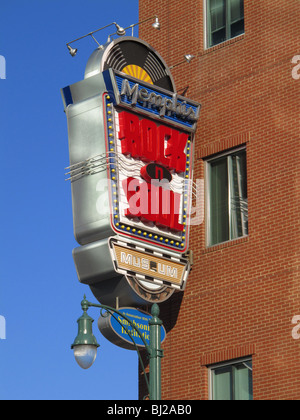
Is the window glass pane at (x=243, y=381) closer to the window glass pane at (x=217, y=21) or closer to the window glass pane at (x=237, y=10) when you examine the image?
the window glass pane at (x=217, y=21)

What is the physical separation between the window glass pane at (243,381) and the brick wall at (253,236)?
31cm

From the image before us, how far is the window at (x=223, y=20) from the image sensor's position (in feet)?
86.4

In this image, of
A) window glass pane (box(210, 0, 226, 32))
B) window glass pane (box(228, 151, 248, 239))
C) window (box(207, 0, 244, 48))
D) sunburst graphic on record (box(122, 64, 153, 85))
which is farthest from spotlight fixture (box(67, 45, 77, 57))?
window glass pane (box(228, 151, 248, 239))

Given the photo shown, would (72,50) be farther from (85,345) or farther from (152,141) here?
(85,345)

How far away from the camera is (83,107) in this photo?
2411 centimetres

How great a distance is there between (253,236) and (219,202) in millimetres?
1889

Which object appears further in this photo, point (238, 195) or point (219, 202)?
point (219, 202)

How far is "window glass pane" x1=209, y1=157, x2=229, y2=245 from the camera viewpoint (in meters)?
25.1

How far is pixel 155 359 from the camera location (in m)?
18.8

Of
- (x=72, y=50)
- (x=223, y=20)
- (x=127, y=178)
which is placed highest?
(x=223, y=20)

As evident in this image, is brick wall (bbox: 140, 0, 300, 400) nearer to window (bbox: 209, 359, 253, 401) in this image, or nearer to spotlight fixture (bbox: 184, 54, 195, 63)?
window (bbox: 209, 359, 253, 401)

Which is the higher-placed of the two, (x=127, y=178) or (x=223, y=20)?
(x=223, y=20)
